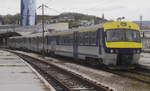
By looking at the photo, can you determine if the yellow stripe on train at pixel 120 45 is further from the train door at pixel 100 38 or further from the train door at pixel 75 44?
the train door at pixel 75 44

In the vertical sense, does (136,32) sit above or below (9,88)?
above

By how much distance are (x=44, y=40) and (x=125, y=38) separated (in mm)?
20923

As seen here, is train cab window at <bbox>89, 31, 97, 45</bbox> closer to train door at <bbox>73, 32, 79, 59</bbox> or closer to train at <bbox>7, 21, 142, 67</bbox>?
train at <bbox>7, 21, 142, 67</bbox>

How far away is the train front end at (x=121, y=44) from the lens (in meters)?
17.8

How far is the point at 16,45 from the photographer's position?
67.4m

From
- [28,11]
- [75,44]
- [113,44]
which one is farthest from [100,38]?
[28,11]

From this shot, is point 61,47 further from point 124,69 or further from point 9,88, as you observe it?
point 9,88

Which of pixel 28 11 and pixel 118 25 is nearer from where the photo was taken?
pixel 118 25

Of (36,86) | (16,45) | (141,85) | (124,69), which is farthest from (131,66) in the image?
(16,45)

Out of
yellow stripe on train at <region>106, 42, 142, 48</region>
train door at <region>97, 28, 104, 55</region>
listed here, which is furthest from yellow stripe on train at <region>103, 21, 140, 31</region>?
yellow stripe on train at <region>106, 42, 142, 48</region>

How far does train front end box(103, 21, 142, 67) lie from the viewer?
58.3 feet

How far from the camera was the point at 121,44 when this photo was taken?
1792cm

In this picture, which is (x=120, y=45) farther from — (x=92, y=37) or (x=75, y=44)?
(x=75, y=44)

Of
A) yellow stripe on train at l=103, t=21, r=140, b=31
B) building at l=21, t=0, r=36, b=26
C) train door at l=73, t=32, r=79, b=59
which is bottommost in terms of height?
train door at l=73, t=32, r=79, b=59
